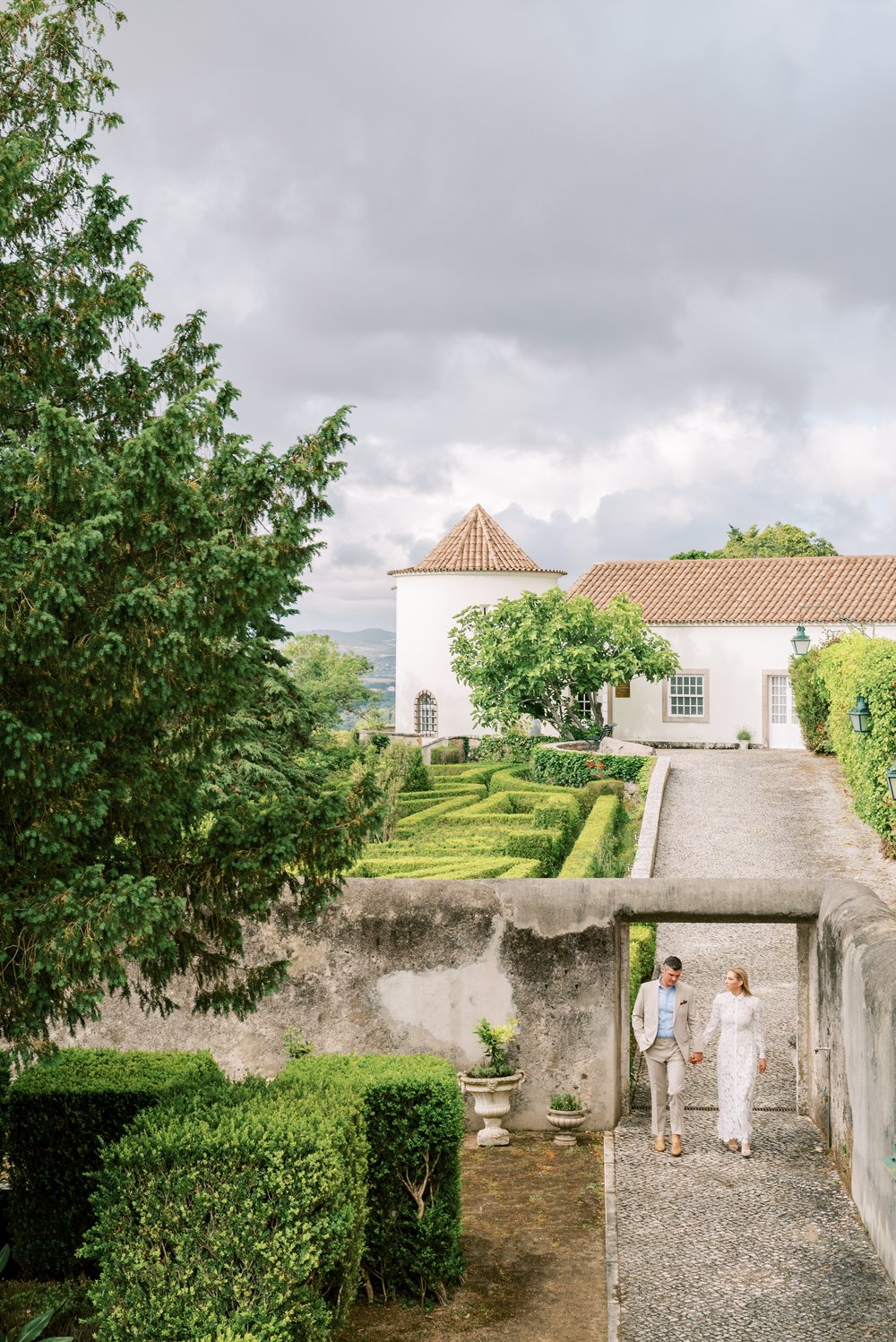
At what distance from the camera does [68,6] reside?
7.32 metres

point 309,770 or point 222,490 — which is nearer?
point 222,490

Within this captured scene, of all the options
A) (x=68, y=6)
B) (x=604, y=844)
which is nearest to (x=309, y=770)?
(x=604, y=844)

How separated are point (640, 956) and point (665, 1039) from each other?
3.13 metres

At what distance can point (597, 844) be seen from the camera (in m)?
19.1

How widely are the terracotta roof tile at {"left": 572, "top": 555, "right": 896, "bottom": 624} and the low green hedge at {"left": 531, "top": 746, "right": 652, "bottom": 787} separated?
813 cm

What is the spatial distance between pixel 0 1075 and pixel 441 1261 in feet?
9.53

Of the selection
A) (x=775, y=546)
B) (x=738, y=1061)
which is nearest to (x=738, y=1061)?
(x=738, y=1061)

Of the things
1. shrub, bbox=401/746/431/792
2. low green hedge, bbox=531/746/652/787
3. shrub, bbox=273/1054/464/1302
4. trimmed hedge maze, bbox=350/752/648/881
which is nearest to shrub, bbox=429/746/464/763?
trimmed hedge maze, bbox=350/752/648/881

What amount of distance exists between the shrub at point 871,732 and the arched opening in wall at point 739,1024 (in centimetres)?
324

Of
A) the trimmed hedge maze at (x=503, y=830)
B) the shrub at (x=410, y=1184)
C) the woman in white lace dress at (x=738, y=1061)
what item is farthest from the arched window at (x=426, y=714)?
the shrub at (x=410, y=1184)

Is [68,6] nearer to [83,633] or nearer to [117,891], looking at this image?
[83,633]

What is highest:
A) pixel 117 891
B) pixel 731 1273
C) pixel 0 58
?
pixel 0 58

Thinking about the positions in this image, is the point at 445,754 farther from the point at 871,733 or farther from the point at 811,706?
the point at 871,733

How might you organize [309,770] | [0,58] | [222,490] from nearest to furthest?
1. [222,490]
2. [0,58]
3. [309,770]
